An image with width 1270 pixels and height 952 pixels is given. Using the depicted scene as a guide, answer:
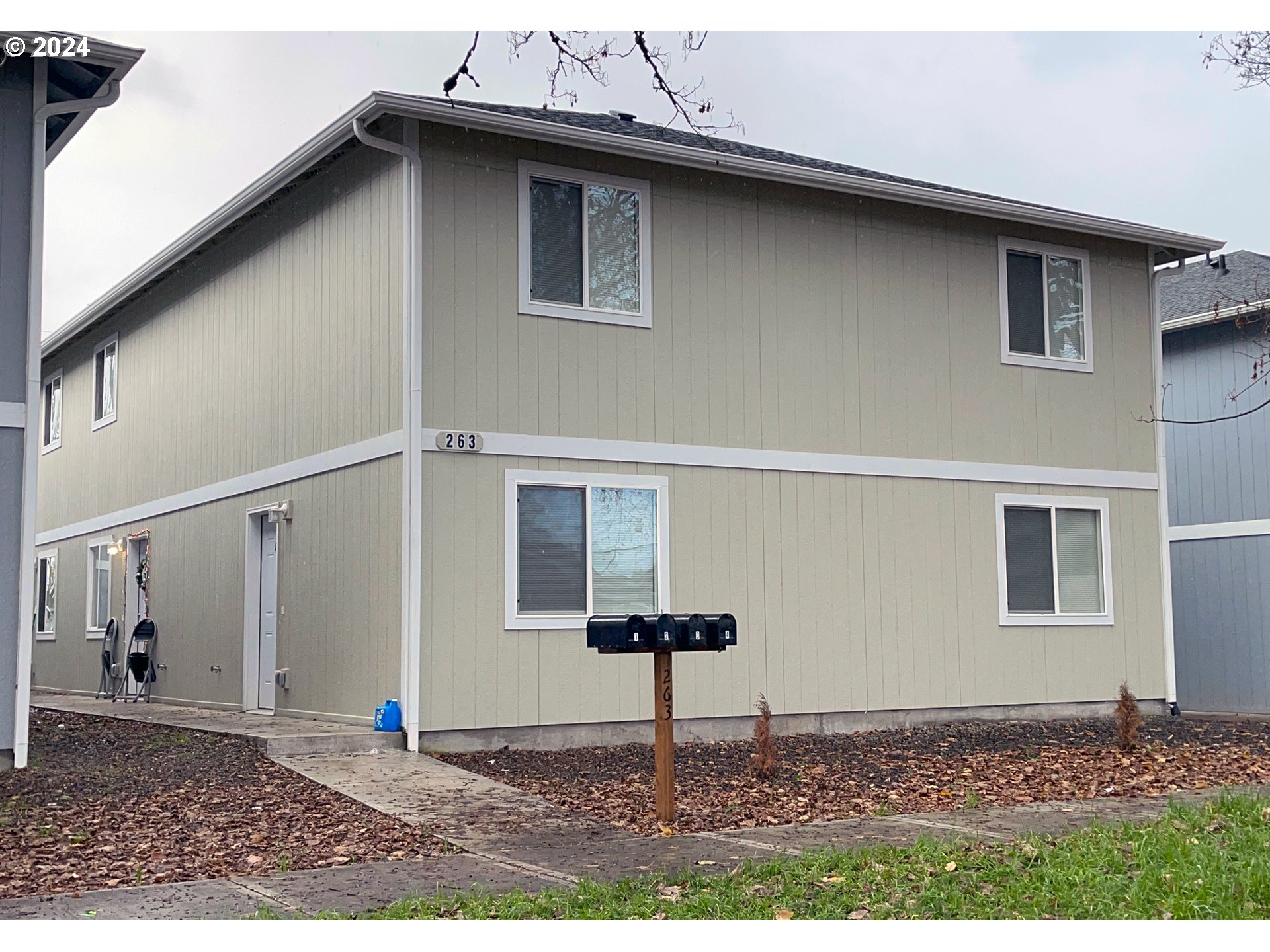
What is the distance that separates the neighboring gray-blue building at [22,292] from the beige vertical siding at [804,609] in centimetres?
314

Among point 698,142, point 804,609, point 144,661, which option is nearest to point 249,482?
point 144,661

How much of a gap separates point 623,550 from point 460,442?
6.25 feet

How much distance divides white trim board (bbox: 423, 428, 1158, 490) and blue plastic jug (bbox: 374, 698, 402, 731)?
7.24 feet

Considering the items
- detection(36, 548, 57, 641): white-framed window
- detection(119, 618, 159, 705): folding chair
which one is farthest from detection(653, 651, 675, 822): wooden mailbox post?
detection(36, 548, 57, 641): white-framed window

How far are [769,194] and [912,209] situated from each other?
186 cm

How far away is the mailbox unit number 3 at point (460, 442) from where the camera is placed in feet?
38.1

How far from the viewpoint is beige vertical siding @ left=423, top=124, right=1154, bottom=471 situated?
11977 millimetres

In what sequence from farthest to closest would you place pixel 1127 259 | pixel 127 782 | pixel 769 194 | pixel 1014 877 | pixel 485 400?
pixel 1127 259 < pixel 769 194 < pixel 485 400 < pixel 127 782 < pixel 1014 877

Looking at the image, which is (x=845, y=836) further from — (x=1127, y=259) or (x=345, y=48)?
(x=1127, y=259)

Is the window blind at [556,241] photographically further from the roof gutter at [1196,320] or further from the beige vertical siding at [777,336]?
the roof gutter at [1196,320]

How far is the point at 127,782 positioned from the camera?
9.66 meters

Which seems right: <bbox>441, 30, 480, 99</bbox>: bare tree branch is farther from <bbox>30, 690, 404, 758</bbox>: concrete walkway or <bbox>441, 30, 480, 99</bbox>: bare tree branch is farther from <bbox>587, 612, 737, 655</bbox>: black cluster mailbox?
<bbox>30, 690, 404, 758</bbox>: concrete walkway

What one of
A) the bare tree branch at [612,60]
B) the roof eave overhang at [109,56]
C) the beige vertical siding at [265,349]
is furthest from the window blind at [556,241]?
the bare tree branch at [612,60]

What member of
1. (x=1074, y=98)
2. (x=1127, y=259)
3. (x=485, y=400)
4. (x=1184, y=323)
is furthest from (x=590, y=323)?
(x=1074, y=98)
